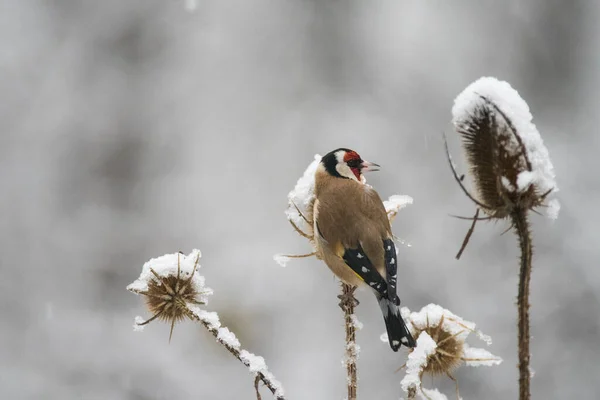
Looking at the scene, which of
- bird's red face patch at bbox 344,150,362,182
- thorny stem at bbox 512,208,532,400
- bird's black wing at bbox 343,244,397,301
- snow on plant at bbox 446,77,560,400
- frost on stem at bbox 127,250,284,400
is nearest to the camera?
thorny stem at bbox 512,208,532,400

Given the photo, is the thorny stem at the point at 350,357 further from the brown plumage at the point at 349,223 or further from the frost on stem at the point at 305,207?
the brown plumage at the point at 349,223

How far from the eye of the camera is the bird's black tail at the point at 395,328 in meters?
1.79

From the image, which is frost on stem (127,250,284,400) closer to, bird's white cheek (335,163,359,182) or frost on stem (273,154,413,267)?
frost on stem (273,154,413,267)

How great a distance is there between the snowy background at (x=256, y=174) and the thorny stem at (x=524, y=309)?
403 cm

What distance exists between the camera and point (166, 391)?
5.58 metres

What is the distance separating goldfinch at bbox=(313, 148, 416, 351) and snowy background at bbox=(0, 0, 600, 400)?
2.58 metres

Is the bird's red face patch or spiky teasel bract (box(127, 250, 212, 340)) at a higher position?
the bird's red face patch

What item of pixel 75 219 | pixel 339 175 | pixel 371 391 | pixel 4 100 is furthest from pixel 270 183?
pixel 339 175

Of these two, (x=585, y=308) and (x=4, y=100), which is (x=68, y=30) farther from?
(x=585, y=308)

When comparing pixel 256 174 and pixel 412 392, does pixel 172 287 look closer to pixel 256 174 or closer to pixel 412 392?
pixel 412 392

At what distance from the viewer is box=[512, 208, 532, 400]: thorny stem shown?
955mm

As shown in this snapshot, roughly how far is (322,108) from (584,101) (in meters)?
2.79

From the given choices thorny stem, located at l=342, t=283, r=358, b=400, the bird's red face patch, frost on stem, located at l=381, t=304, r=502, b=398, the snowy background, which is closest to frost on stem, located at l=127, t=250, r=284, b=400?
thorny stem, located at l=342, t=283, r=358, b=400

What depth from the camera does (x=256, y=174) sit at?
7441mm
